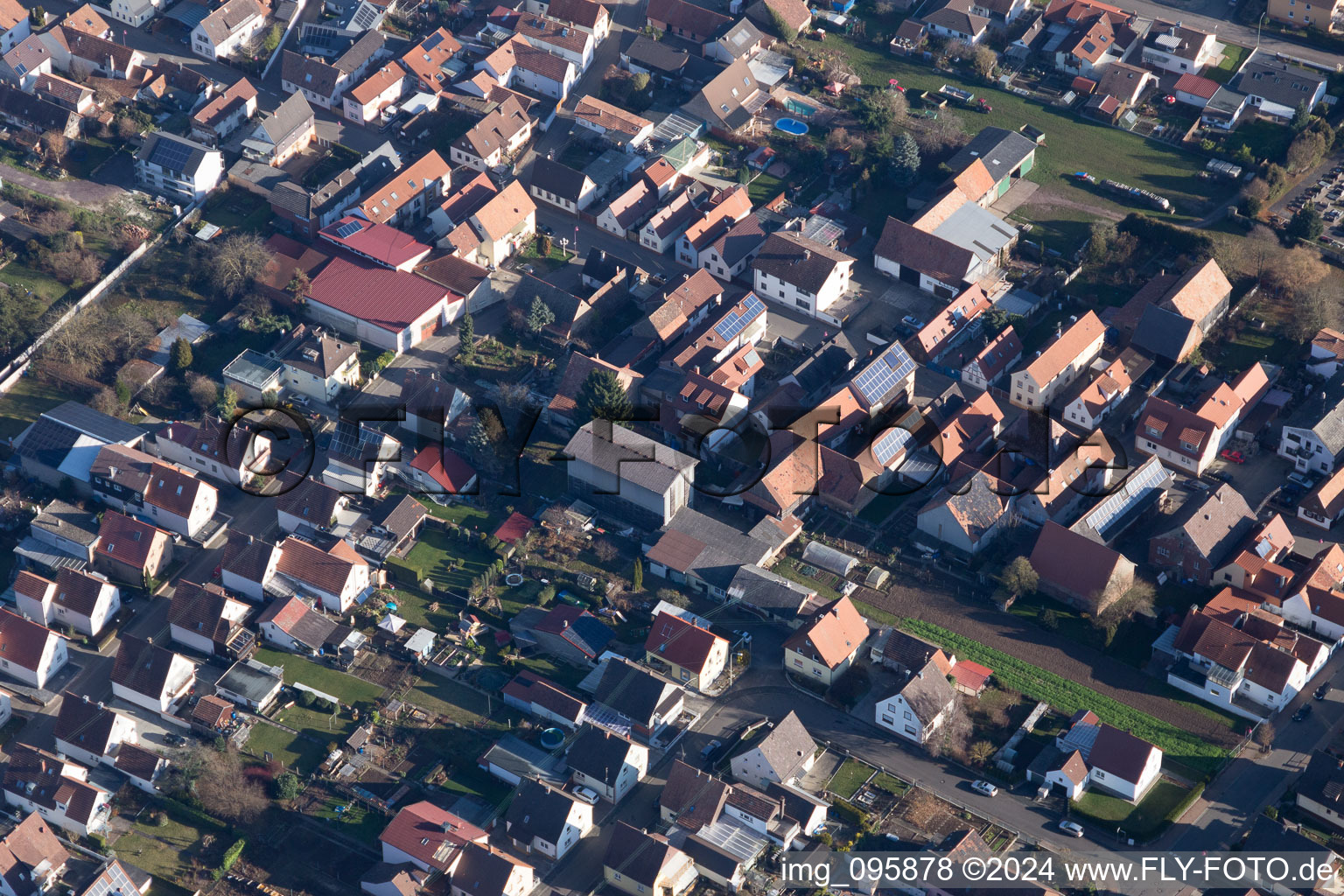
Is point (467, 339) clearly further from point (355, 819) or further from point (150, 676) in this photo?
point (355, 819)

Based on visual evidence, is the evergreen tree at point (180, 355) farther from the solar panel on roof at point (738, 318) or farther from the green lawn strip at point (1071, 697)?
the green lawn strip at point (1071, 697)

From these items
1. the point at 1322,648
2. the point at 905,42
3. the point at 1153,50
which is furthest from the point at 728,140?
the point at 1322,648

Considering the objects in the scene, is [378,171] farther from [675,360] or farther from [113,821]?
[113,821]

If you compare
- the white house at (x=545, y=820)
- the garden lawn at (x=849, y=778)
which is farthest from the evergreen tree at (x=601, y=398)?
the garden lawn at (x=849, y=778)

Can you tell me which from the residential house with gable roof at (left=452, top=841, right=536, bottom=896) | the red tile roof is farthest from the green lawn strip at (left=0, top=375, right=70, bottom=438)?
the residential house with gable roof at (left=452, top=841, right=536, bottom=896)

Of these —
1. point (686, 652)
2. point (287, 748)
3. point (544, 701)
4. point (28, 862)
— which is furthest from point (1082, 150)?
point (28, 862)

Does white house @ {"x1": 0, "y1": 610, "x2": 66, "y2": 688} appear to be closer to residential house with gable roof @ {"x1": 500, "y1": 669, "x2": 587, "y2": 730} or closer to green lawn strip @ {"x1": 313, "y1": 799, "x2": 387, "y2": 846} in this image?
green lawn strip @ {"x1": 313, "y1": 799, "x2": 387, "y2": 846}
